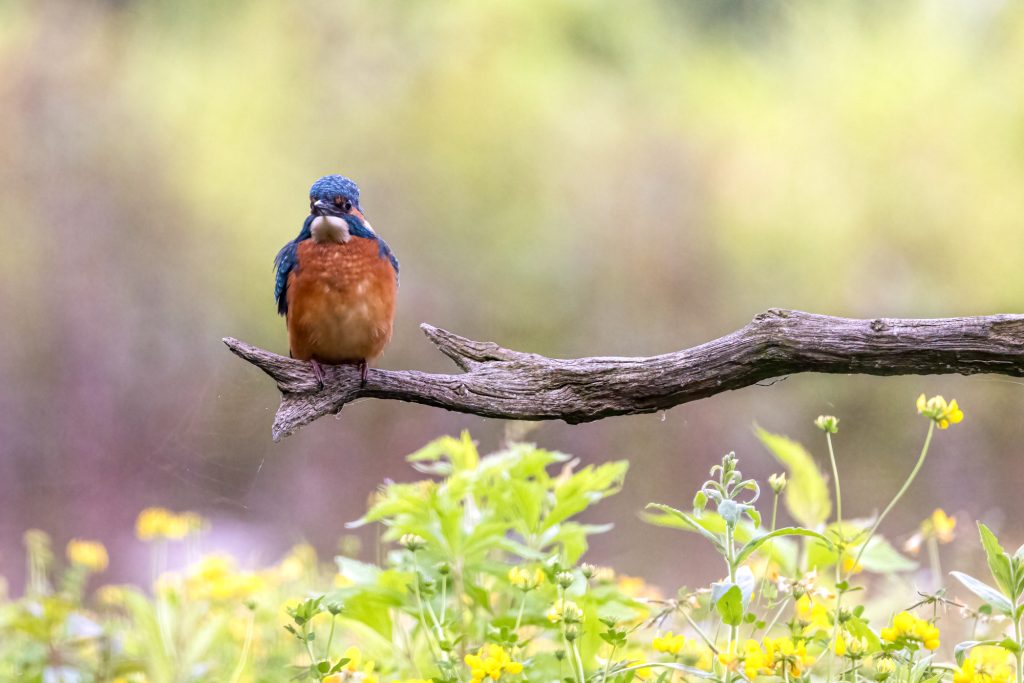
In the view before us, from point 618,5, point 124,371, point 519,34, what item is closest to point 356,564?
point 124,371

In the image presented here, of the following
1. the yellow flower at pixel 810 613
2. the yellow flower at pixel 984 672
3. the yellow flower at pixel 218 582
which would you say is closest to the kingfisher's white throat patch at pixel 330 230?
the yellow flower at pixel 218 582

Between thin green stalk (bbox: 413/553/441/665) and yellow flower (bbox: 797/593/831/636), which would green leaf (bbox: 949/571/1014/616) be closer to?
yellow flower (bbox: 797/593/831/636)

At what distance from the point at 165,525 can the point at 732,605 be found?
79cm

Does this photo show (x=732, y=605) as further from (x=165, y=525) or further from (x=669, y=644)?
(x=165, y=525)

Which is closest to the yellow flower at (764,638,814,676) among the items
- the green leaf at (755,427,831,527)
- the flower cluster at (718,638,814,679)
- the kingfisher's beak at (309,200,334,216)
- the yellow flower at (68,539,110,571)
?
the flower cluster at (718,638,814,679)

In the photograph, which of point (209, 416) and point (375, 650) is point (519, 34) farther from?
point (375, 650)

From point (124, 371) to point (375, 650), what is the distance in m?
1.51

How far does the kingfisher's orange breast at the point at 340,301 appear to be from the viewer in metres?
0.98

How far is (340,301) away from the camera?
1.00 metres

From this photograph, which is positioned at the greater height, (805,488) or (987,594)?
(805,488)

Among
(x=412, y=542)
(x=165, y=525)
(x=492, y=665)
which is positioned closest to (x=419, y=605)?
(x=412, y=542)

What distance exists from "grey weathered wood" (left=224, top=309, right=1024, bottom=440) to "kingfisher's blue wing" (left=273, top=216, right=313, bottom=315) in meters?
0.25

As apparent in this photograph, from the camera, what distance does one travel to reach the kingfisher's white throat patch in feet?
3.16

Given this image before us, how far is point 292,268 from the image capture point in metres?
1.06
